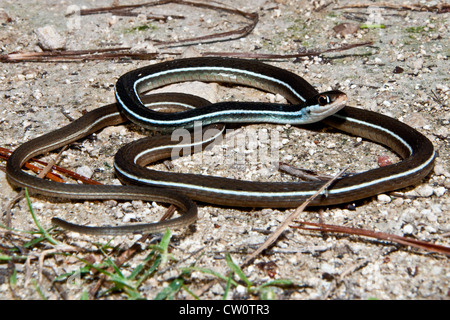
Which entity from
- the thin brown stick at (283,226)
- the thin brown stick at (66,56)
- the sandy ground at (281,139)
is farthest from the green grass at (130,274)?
the thin brown stick at (66,56)

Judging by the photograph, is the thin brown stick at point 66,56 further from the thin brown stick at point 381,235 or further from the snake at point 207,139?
the thin brown stick at point 381,235

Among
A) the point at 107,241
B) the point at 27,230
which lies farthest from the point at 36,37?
the point at 107,241

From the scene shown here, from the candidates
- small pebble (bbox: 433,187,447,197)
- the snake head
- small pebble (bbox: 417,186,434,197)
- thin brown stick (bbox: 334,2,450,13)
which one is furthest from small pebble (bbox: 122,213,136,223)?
thin brown stick (bbox: 334,2,450,13)

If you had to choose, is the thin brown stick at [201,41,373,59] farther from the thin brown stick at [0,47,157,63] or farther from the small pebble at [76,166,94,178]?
the small pebble at [76,166,94,178]

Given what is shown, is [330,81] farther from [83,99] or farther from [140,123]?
[83,99]

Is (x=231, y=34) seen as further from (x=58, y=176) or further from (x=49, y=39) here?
(x=58, y=176)

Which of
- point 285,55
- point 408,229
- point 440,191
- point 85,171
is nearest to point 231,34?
point 285,55

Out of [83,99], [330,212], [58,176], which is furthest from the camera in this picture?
[83,99]
